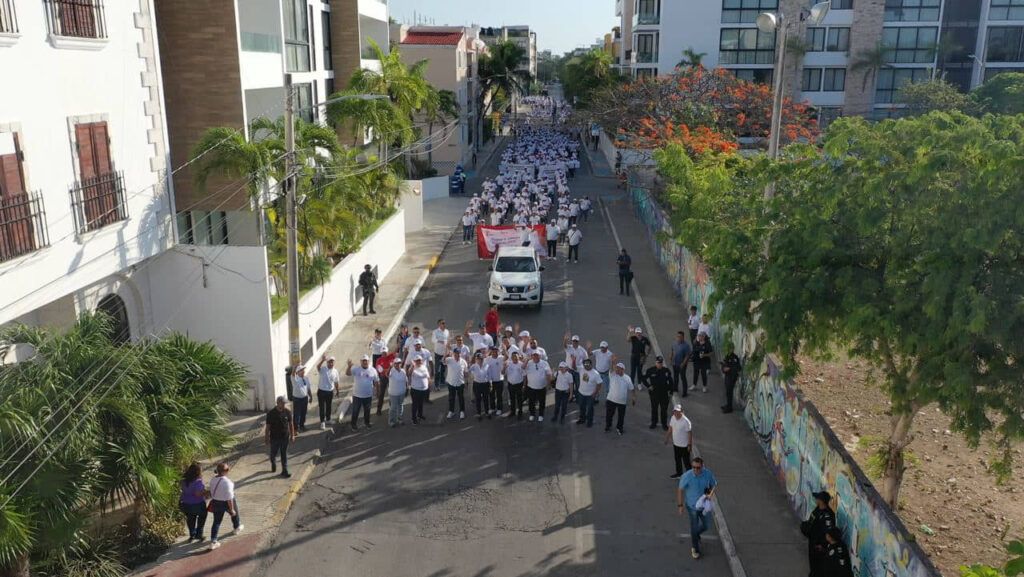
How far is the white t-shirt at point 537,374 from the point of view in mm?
14469

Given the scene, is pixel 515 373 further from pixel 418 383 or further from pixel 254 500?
pixel 254 500

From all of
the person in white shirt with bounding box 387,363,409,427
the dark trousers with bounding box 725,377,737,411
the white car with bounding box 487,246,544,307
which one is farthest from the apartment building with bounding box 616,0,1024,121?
the person in white shirt with bounding box 387,363,409,427

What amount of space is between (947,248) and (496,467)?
7.38 m

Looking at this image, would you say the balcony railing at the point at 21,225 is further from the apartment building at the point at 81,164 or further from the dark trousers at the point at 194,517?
the dark trousers at the point at 194,517

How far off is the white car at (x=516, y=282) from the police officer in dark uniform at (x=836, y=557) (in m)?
13.5

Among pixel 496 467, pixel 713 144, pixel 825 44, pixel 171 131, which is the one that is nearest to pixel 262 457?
pixel 496 467

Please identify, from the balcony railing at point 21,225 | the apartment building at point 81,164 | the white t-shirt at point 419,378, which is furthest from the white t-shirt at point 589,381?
the balcony railing at point 21,225

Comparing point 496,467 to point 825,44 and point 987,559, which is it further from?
point 825,44

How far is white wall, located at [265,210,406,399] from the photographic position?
15.6 meters

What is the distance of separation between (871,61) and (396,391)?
4928 centimetres

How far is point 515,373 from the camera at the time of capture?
1459 centimetres

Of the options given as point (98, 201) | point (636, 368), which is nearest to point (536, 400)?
point (636, 368)

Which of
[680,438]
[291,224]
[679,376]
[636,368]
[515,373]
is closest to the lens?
[680,438]

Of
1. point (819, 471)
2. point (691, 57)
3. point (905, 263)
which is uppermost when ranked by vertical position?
point (691, 57)
